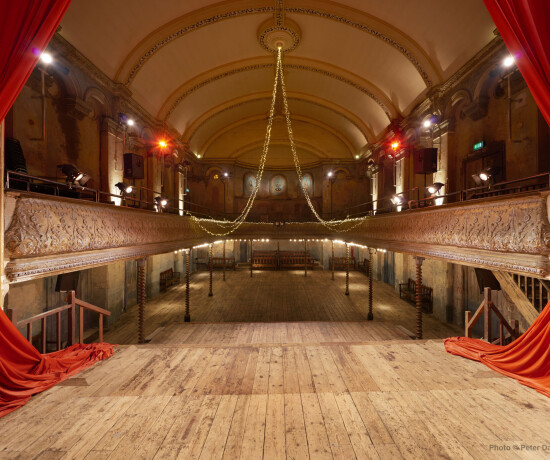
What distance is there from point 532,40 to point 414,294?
1145 cm

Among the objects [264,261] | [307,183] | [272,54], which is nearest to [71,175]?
[272,54]

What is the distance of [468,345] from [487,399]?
1.75 metres

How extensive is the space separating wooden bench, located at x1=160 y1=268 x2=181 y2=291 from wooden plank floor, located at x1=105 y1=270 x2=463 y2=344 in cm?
41

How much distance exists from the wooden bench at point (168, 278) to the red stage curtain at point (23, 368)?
11.5 metres

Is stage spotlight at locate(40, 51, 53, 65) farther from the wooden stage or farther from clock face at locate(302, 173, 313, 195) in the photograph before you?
clock face at locate(302, 173, 313, 195)

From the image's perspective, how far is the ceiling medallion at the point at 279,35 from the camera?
11.2 m

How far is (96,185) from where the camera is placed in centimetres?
1058

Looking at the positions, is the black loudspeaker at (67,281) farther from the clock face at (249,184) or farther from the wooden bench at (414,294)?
the clock face at (249,184)

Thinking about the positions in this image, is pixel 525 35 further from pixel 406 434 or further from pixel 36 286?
pixel 36 286

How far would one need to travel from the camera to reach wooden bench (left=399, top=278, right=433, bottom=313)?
11938 mm

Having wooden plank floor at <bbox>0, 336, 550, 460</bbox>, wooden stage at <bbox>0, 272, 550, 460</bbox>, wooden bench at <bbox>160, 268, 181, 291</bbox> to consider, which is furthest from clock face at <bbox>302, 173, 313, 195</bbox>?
wooden plank floor at <bbox>0, 336, 550, 460</bbox>

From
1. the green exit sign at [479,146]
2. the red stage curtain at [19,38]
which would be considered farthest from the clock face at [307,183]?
the red stage curtain at [19,38]

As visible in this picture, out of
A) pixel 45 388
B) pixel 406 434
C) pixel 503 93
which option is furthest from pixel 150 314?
pixel 503 93

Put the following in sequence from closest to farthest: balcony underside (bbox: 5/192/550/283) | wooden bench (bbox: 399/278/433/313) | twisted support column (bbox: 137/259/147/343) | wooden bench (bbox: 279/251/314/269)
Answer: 1. balcony underside (bbox: 5/192/550/283)
2. twisted support column (bbox: 137/259/147/343)
3. wooden bench (bbox: 399/278/433/313)
4. wooden bench (bbox: 279/251/314/269)
